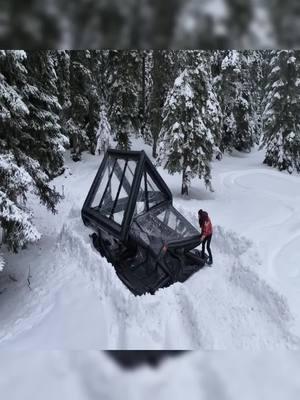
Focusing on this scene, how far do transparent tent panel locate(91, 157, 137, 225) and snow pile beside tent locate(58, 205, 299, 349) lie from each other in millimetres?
1400

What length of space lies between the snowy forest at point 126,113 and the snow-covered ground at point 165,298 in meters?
1.49

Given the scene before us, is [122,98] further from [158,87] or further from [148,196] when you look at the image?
[148,196]

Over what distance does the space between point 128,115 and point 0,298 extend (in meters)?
19.6

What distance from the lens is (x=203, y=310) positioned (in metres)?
7.83

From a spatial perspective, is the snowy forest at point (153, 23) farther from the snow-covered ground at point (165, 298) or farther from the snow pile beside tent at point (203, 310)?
the snow pile beside tent at point (203, 310)

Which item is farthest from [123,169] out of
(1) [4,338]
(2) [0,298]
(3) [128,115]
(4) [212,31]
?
(3) [128,115]

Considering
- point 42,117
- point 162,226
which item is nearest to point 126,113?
point 42,117

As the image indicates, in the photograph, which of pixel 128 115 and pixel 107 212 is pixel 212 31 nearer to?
pixel 107 212

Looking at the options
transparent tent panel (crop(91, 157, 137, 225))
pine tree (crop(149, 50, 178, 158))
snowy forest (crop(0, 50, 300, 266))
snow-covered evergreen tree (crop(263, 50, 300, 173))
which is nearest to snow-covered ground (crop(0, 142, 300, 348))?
transparent tent panel (crop(91, 157, 137, 225))

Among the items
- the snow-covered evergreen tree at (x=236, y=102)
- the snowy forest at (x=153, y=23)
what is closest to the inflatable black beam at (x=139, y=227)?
the snowy forest at (x=153, y=23)

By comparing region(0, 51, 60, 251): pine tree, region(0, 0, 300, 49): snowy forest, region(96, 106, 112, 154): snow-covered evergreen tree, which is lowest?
region(96, 106, 112, 154): snow-covered evergreen tree

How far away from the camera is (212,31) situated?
3.57ft

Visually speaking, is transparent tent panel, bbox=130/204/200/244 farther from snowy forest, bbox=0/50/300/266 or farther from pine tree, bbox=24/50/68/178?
pine tree, bbox=24/50/68/178

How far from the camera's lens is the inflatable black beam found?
9594 mm
